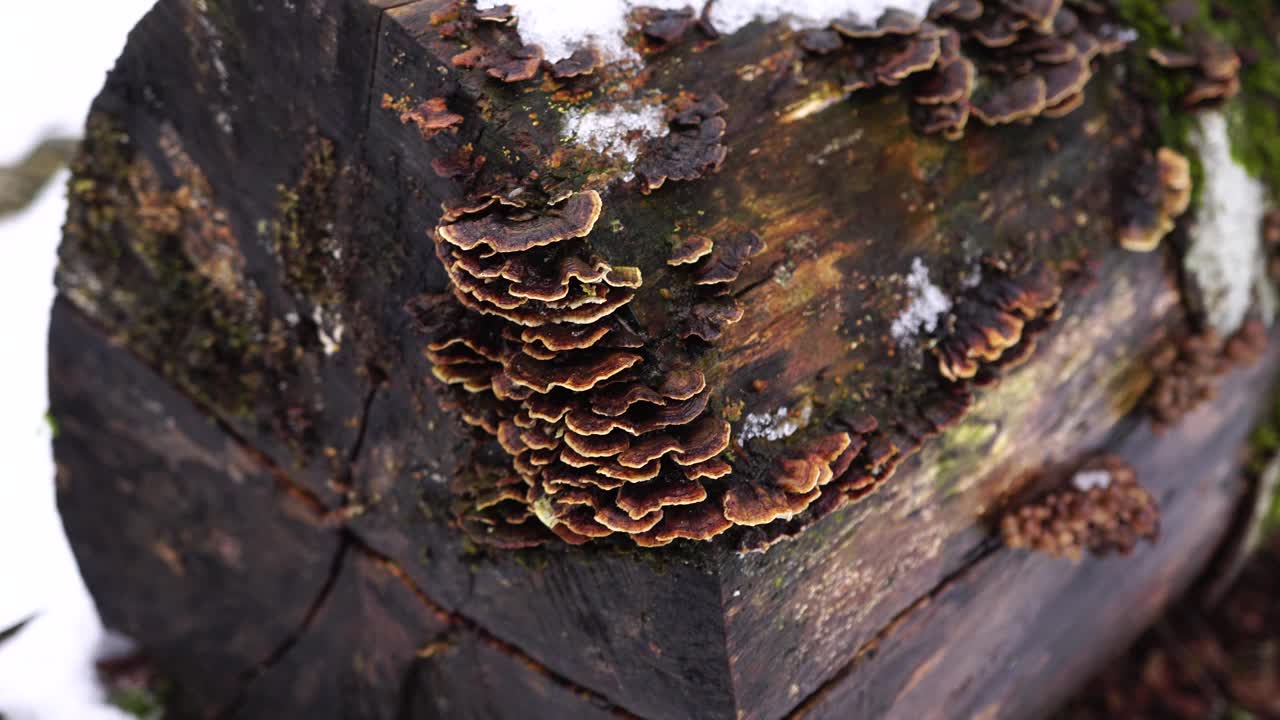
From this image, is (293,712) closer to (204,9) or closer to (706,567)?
(706,567)

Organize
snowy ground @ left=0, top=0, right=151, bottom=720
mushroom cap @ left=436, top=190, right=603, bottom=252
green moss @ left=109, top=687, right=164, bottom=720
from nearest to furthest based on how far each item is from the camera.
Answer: mushroom cap @ left=436, top=190, right=603, bottom=252 < snowy ground @ left=0, top=0, right=151, bottom=720 < green moss @ left=109, top=687, right=164, bottom=720

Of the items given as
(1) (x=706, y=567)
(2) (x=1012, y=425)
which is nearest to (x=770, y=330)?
(1) (x=706, y=567)

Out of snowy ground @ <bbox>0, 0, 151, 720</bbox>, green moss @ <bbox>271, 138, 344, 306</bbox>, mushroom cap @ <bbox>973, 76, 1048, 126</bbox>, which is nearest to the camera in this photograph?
green moss @ <bbox>271, 138, 344, 306</bbox>

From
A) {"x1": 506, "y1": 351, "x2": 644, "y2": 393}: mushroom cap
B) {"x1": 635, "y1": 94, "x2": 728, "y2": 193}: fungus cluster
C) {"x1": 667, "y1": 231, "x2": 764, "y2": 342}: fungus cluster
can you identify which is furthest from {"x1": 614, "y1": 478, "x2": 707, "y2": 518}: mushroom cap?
{"x1": 635, "y1": 94, "x2": 728, "y2": 193}: fungus cluster

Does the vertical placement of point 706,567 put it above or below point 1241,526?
above

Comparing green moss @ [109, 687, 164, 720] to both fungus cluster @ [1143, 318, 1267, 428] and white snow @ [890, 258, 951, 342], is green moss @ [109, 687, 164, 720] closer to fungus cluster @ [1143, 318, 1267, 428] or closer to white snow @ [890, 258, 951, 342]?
white snow @ [890, 258, 951, 342]
